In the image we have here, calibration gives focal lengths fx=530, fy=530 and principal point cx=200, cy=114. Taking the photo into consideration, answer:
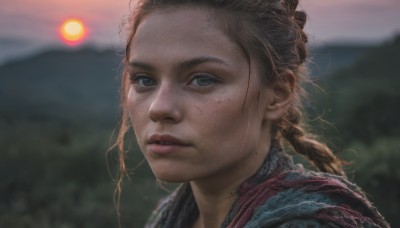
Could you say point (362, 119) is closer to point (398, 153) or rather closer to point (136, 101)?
point (398, 153)

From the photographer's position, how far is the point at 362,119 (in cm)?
1389

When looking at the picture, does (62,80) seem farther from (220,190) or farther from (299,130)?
(220,190)

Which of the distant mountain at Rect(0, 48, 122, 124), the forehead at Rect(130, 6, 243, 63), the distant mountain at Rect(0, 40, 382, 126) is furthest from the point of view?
the distant mountain at Rect(0, 48, 122, 124)

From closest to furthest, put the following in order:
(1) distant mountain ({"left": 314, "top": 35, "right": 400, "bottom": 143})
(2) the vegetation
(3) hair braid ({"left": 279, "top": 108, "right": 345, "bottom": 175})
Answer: (3) hair braid ({"left": 279, "top": 108, "right": 345, "bottom": 175}) → (2) the vegetation → (1) distant mountain ({"left": 314, "top": 35, "right": 400, "bottom": 143})

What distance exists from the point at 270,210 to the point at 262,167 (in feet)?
1.31

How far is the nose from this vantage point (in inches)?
75.2

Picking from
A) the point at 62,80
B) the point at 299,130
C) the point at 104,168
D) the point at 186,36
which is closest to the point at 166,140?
the point at 186,36

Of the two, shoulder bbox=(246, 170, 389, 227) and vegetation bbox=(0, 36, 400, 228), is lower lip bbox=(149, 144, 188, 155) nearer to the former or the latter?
shoulder bbox=(246, 170, 389, 227)

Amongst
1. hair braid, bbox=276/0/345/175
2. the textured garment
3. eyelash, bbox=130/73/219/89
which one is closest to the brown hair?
hair braid, bbox=276/0/345/175

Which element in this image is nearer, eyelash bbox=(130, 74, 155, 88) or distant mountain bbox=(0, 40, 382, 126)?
eyelash bbox=(130, 74, 155, 88)

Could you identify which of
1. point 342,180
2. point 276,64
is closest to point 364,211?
point 342,180

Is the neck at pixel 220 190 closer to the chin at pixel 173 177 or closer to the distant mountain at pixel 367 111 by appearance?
the chin at pixel 173 177

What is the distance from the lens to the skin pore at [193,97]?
1.95 metres

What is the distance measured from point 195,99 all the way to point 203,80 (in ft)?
0.27
